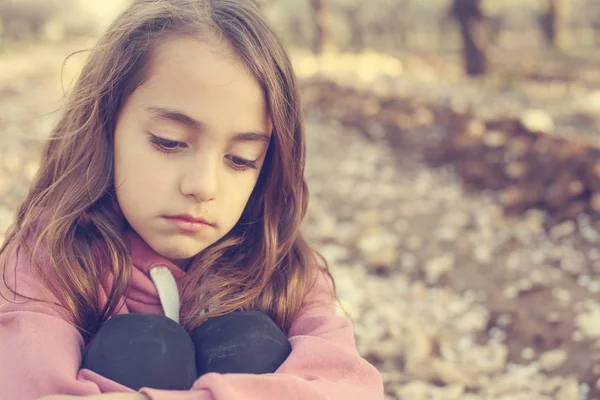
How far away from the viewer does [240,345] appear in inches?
58.1

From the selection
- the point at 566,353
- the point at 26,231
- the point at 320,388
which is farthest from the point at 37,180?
the point at 566,353

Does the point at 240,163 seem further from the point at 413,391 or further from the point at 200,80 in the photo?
the point at 413,391

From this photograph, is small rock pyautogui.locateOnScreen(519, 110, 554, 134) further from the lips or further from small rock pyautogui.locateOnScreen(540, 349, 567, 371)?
the lips

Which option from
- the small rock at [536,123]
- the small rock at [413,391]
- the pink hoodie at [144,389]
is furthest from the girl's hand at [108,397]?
the small rock at [536,123]

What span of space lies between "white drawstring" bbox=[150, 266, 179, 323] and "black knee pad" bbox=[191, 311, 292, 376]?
8 centimetres

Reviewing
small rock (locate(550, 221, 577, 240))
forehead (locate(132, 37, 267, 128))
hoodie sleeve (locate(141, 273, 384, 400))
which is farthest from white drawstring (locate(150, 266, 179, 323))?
small rock (locate(550, 221, 577, 240))

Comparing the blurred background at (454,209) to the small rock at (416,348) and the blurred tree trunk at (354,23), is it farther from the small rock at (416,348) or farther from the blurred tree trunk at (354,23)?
the blurred tree trunk at (354,23)

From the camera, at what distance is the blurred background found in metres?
2.42

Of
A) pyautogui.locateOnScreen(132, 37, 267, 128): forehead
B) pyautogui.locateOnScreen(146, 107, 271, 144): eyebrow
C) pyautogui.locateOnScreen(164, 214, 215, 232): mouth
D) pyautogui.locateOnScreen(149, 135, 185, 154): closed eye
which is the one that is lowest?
pyautogui.locateOnScreen(164, 214, 215, 232): mouth

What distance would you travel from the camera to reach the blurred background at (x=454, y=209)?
242 centimetres

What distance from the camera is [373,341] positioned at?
2553 mm

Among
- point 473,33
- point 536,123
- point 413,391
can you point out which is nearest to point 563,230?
point 536,123

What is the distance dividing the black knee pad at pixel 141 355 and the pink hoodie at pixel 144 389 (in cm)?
3

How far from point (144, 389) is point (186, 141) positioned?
0.49m
